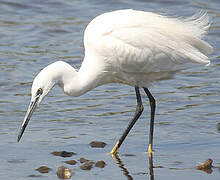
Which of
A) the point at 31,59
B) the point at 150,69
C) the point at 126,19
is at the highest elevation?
the point at 126,19

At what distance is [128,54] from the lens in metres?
7.90

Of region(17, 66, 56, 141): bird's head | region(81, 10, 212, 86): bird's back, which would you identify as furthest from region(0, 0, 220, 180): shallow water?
region(81, 10, 212, 86): bird's back

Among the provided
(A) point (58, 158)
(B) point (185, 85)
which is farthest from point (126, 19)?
(B) point (185, 85)

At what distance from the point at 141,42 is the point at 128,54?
0.74 feet

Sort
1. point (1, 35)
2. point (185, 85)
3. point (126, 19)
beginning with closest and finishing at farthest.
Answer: point (126, 19) → point (185, 85) → point (1, 35)

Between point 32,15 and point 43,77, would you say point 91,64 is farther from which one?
point 32,15

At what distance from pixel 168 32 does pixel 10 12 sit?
7.77m

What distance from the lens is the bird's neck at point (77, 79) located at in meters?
7.72

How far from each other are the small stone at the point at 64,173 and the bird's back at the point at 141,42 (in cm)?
157

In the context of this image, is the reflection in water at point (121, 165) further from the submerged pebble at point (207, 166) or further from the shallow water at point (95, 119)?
the submerged pebble at point (207, 166)

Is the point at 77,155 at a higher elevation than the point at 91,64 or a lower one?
lower

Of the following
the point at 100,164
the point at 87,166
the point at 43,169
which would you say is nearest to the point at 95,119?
the point at 100,164

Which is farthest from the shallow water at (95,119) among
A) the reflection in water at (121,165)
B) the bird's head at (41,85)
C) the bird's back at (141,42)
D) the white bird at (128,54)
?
the bird's back at (141,42)

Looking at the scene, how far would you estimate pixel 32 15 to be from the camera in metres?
15.2
